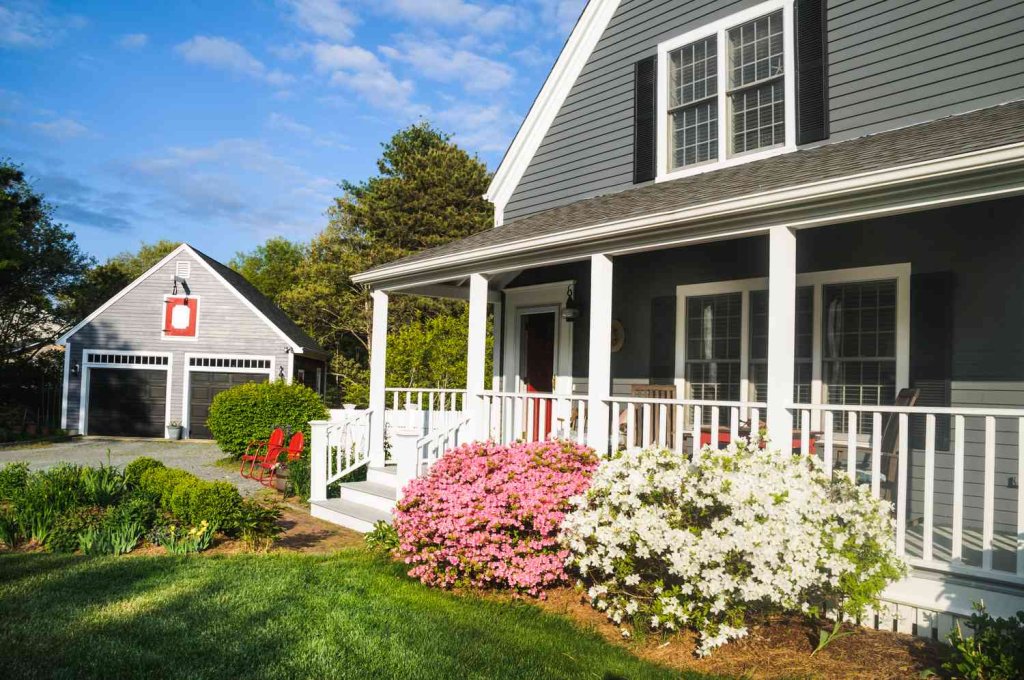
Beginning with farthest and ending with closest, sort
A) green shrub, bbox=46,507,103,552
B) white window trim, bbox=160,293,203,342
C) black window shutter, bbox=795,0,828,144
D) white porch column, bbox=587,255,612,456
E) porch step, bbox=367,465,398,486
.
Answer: white window trim, bbox=160,293,203,342 → porch step, bbox=367,465,398,486 → black window shutter, bbox=795,0,828,144 → green shrub, bbox=46,507,103,552 → white porch column, bbox=587,255,612,456

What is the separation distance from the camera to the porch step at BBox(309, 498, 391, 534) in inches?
309

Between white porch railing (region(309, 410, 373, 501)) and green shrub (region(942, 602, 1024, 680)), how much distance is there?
7190 millimetres

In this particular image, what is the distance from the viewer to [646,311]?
847 cm

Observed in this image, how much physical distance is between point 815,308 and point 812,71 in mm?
2506

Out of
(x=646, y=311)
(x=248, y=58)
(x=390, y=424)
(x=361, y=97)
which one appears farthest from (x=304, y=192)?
(x=646, y=311)

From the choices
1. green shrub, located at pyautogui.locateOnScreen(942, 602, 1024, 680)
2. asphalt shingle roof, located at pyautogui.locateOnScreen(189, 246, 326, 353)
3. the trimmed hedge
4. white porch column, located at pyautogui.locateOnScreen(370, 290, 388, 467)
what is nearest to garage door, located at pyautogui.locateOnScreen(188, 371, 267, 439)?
asphalt shingle roof, located at pyautogui.locateOnScreen(189, 246, 326, 353)

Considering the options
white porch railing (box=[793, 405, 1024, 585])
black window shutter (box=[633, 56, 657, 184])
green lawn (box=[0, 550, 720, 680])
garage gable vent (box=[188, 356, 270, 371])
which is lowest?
green lawn (box=[0, 550, 720, 680])

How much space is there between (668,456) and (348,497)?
5.33 m

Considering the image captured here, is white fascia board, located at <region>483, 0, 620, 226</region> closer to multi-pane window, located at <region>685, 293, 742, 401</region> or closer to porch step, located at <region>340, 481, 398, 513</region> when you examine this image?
multi-pane window, located at <region>685, 293, 742, 401</region>

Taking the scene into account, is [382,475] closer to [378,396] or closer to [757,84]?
[378,396]

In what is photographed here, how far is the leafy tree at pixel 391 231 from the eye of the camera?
29.2 metres

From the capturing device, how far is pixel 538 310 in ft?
32.4

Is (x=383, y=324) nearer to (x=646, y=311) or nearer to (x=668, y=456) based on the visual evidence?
(x=646, y=311)

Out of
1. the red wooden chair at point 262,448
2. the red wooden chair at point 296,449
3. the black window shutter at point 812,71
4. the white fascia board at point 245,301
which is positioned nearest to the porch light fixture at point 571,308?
the black window shutter at point 812,71
